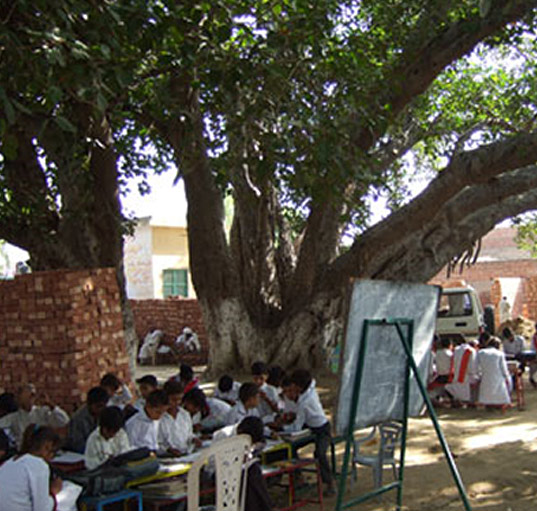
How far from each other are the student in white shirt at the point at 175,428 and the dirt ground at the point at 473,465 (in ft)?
4.21

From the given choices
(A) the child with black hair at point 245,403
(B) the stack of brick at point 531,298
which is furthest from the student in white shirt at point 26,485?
(B) the stack of brick at point 531,298

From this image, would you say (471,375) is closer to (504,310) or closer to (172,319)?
(172,319)

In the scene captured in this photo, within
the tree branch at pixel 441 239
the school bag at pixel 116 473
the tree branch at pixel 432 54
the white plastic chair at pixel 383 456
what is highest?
the tree branch at pixel 432 54

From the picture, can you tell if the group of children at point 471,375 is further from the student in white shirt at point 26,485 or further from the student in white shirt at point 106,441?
the student in white shirt at point 26,485

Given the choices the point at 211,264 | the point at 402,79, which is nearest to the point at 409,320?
the point at 402,79

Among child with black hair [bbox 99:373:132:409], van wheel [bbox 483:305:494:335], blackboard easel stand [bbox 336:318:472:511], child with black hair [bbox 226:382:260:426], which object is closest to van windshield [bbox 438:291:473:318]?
van wheel [bbox 483:305:494:335]

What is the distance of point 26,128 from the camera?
9.25 metres

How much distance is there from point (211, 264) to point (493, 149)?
5951 mm

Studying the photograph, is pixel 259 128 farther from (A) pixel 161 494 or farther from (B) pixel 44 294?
(A) pixel 161 494

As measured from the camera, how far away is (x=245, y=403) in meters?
7.21

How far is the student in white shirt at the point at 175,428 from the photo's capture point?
6.48 metres

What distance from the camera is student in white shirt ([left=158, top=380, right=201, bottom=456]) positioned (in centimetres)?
648

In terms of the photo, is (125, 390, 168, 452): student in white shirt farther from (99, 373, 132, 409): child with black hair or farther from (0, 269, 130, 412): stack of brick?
(0, 269, 130, 412): stack of brick

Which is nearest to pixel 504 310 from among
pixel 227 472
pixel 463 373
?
pixel 463 373
